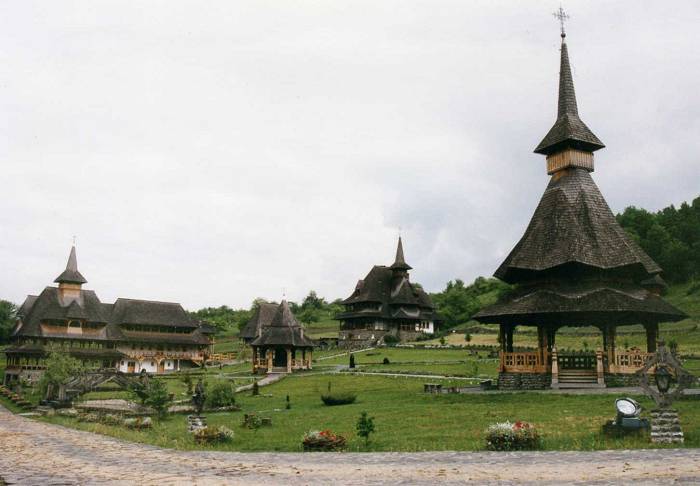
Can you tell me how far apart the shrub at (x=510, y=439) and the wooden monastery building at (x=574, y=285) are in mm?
15263

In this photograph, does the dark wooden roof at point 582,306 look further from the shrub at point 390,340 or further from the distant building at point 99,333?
the distant building at point 99,333

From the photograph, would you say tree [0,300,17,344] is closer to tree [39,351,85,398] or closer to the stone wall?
tree [39,351,85,398]

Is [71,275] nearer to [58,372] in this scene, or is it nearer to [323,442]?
[58,372]

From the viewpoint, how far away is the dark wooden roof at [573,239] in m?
33.0

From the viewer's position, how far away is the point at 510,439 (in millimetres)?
16422

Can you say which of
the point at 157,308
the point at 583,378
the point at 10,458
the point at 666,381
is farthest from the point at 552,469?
the point at 157,308

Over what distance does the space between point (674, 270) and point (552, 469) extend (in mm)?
95040

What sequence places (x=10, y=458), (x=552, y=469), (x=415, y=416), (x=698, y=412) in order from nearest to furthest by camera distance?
1. (x=552, y=469)
2. (x=10, y=458)
3. (x=698, y=412)
4. (x=415, y=416)

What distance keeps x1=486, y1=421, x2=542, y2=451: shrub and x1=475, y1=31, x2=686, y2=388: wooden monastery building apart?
15.3 meters

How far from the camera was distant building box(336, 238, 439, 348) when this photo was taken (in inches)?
3378

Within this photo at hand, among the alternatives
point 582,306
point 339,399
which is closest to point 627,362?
point 582,306

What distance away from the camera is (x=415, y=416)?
966 inches

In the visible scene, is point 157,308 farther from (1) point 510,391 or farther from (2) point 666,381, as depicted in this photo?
(2) point 666,381

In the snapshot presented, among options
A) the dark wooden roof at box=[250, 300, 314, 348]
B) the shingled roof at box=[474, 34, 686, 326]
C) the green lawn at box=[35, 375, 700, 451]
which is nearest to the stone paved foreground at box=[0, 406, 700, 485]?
the green lawn at box=[35, 375, 700, 451]
